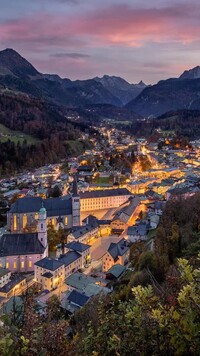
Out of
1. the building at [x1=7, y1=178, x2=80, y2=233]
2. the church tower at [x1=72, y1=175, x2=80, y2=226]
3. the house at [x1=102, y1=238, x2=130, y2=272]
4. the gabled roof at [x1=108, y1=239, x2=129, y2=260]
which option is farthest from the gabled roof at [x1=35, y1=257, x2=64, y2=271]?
the church tower at [x1=72, y1=175, x2=80, y2=226]

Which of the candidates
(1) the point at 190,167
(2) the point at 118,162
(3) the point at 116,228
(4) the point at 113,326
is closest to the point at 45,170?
(2) the point at 118,162

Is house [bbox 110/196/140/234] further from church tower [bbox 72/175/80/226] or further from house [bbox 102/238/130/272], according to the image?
house [bbox 102/238/130/272]

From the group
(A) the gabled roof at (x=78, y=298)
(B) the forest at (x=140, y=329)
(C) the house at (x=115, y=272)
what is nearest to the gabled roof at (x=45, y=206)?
(C) the house at (x=115, y=272)

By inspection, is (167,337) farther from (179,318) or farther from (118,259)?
(118,259)

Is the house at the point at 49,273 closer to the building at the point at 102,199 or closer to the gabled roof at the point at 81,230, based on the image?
the gabled roof at the point at 81,230

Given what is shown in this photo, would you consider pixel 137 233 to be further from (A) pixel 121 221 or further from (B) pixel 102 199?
(B) pixel 102 199

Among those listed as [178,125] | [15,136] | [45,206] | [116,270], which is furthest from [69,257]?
[178,125]
